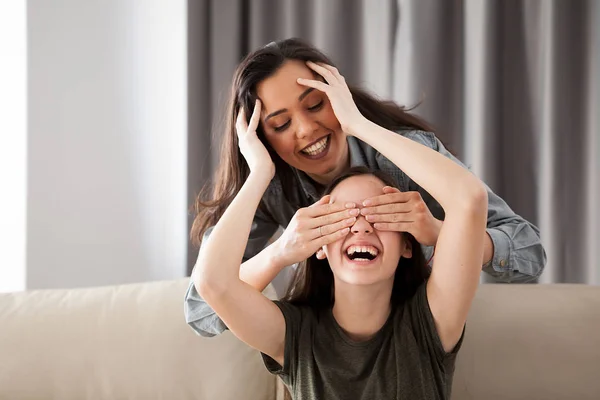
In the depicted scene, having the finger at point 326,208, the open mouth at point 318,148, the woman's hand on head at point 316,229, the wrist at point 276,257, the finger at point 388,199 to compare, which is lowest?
the wrist at point 276,257

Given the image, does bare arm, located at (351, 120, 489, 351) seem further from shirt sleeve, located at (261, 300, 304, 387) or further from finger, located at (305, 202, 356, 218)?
shirt sleeve, located at (261, 300, 304, 387)

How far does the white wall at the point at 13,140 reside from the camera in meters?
2.59

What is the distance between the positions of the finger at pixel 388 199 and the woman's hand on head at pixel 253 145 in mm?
251

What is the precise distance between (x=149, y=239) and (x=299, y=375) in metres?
1.39

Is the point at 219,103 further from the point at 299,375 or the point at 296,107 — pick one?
the point at 299,375

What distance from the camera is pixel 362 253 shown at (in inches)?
55.6

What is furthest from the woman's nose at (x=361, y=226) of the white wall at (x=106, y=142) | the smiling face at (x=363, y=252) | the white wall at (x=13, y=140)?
the white wall at (x=13, y=140)

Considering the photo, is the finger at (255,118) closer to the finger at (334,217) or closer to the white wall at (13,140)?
the finger at (334,217)

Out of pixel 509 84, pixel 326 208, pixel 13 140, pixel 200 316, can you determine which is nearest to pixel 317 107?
pixel 326 208

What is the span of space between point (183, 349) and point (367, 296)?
640mm

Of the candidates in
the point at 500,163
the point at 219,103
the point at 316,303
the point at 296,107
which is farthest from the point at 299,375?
the point at 219,103

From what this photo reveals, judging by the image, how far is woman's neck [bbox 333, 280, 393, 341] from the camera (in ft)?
4.73

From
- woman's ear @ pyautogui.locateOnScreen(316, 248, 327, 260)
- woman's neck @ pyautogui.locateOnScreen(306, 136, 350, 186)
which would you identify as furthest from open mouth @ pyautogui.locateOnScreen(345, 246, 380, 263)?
woman's neck @ pyautogui.locateOnScreen(306, 136, 350, 186)

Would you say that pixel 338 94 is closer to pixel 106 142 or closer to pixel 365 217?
pixel 365 217
